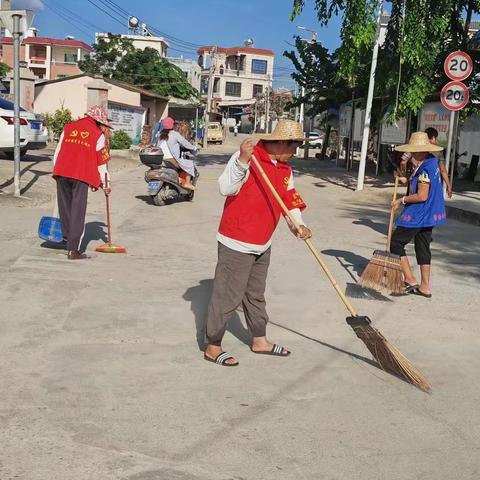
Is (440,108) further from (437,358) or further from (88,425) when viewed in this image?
(88,425)

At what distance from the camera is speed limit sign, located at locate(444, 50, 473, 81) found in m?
13.7

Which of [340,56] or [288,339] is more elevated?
[340,56]

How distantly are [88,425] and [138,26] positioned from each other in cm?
7045

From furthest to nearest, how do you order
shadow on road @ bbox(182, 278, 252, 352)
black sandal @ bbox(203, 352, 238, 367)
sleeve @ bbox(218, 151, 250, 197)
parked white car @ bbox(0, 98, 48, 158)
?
parked white car @ bbox(0, 98, 48, 158), shadow on road @ bbox(182, 278, 252, 352), black sandal @ bbox(203, 352, 238, 367), sleeve @ bbox(218, 151, 250, 197)

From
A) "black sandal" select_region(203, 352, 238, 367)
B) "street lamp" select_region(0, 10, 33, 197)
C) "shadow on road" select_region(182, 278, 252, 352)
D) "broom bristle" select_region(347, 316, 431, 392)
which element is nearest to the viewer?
"broom bristle" select_region(347, 316, 431, 392)

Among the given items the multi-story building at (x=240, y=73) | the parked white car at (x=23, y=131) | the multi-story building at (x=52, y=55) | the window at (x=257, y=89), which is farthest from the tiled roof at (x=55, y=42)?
the parked white car at (x=23, y=131)

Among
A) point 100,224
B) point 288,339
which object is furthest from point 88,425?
point 100,224

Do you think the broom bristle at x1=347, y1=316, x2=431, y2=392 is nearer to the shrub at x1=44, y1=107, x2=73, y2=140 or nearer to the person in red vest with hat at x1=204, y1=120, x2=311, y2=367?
the person in red vest with hat at x1=204, y1=120, x2=311, y2=367

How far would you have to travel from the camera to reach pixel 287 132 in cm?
460

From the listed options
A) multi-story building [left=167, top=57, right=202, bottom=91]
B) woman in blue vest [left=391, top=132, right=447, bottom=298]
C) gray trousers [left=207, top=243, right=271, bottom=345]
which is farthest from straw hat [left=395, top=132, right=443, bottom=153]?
multi-story building [left=167, top=57, right=202, bottom=91]

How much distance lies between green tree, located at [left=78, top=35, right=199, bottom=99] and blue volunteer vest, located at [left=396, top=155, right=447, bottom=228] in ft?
160

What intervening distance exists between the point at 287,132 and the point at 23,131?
13.1 metres

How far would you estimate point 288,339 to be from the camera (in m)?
5.45

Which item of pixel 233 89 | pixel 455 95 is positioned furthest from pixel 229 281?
pixel 233 89
